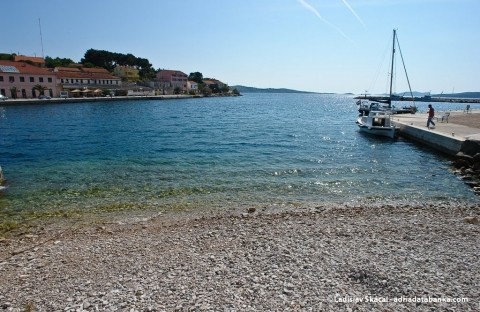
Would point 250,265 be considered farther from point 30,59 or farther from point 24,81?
point 30,59

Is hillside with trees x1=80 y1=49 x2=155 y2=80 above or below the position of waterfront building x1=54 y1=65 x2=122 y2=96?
above

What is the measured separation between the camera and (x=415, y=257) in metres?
7.90

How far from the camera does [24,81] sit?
88.6 meters

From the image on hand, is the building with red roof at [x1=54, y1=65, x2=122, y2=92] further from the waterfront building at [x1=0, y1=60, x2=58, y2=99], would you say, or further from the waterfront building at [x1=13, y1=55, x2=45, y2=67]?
the waterfront building at [x1=13, y1=55, x2=45, y2=67]

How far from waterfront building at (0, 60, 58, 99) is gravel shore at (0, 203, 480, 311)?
314 ft

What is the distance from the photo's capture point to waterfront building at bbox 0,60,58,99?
8531 cm

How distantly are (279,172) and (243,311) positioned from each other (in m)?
14.1

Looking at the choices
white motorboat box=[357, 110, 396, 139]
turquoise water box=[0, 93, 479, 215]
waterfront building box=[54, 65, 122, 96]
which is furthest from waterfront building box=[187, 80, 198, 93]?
turquoise water box=[0, 93, 479, 215]

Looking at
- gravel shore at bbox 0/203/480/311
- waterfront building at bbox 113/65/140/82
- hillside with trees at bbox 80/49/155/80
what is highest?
hillside with trees at bbox 80/49/155/80

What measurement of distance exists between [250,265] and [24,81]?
104 m

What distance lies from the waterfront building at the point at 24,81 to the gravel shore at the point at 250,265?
9581 cm

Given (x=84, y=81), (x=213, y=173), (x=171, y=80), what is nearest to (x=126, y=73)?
(x=171, y=80)

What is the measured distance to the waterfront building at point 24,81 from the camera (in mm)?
85312

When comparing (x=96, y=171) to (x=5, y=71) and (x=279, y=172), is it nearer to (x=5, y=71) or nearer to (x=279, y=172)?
(x=279, y=172)
